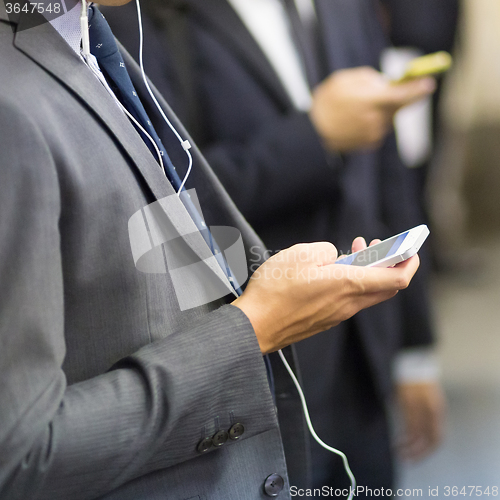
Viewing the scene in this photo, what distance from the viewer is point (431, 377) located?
100 centimetres

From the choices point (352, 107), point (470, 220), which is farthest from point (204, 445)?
point (470, 220)

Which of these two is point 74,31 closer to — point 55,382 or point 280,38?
point 55,382

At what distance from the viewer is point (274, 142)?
88 cm

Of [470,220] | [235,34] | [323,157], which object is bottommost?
[470,220]

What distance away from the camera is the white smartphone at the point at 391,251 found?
1.54ft

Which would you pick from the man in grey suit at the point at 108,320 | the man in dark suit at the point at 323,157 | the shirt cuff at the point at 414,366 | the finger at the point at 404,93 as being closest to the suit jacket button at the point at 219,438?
the man in grey suit at the point at 108,320

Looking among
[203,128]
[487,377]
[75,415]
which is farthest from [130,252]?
[487,377]

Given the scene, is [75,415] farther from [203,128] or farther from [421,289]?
[421,289]

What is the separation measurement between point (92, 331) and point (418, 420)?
2.36 ft

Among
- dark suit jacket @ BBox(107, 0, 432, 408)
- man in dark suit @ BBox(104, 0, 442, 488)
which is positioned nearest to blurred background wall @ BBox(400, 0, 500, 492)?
man in dark suit @ BBox(104, 0, 442, 488)

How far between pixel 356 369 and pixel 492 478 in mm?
254

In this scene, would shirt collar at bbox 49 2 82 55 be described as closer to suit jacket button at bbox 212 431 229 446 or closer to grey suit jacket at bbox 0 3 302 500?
grey suit jacket at bbox 0 3 302 500

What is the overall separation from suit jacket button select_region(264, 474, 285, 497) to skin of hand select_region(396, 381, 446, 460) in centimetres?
51

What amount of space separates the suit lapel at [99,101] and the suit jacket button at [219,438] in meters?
0.15
